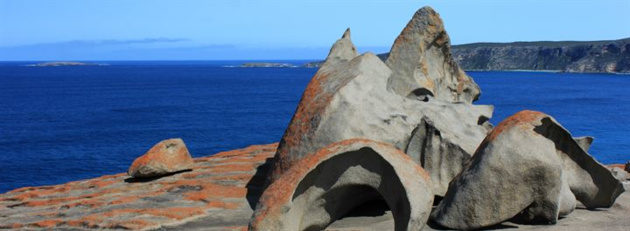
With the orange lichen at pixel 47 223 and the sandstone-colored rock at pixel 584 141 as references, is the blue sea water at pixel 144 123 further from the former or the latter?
the sandstone-colored rock at pixel 584 141

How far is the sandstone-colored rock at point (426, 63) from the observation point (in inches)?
498

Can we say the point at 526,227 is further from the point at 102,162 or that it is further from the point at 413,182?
the point at 102,162

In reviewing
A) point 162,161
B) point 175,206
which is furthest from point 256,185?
point 162,161

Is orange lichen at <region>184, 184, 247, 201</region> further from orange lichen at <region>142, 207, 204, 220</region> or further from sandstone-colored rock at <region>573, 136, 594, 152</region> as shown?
sandstone-colored rock at <region>573, 136, 594, 152</region>

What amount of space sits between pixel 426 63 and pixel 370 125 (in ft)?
15.9

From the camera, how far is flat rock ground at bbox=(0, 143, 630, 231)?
871cm

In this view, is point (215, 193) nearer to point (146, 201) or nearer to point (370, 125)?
point (146, 201)

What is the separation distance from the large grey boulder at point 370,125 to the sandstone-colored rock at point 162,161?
345cm

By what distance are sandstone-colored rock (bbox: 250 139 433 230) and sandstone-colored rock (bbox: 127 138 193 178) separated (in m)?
4.85

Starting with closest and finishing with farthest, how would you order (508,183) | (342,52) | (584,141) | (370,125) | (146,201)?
(508,183) < (370,125) < (584,141) < (146,201) < (342,52)

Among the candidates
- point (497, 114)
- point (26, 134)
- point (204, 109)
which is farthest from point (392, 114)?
point (204, 109)

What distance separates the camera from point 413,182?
7223 mm

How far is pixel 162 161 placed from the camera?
39.9 ft

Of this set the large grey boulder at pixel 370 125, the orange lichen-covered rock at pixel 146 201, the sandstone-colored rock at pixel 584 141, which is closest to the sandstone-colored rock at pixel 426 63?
the large grey boulder at pixel 370 125
